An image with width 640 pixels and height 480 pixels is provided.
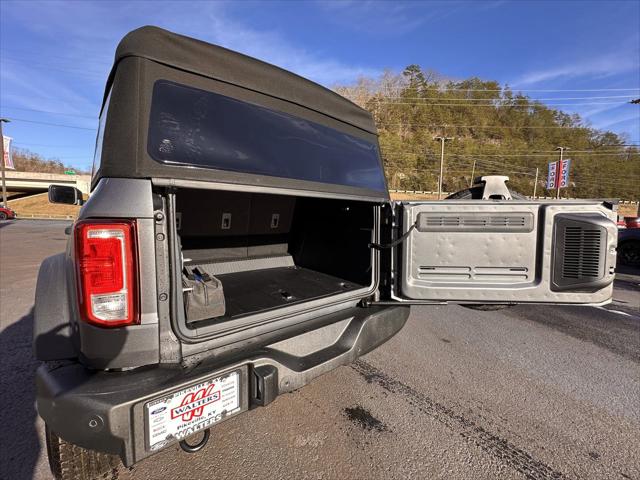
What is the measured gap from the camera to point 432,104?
2899 inches

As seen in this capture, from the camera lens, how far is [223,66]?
1663mm

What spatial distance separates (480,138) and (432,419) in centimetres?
8454

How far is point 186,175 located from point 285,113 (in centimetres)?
84

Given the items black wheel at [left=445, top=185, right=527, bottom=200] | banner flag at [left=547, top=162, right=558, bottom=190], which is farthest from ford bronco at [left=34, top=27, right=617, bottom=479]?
banner flag at [left=547, top=162, right=558, bottom=190]

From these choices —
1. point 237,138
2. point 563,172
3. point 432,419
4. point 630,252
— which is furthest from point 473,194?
point 563,172

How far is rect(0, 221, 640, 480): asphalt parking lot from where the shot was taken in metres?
1.82

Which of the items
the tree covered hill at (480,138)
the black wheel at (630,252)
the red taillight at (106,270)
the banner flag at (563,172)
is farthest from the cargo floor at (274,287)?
the tree covered hill at (480,138)

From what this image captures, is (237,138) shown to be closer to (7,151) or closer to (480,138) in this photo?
(7,151)

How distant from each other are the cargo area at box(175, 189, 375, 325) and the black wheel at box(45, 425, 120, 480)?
99 centimetres

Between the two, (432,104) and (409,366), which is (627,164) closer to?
(432,104)

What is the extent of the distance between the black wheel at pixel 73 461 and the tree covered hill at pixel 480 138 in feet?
181

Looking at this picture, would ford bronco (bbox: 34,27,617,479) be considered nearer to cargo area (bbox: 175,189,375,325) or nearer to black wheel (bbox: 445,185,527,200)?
cargo area (bbox: 175,189,375,325)

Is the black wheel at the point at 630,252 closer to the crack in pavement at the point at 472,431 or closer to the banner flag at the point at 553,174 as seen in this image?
the crack in pavement at the point at 472,431

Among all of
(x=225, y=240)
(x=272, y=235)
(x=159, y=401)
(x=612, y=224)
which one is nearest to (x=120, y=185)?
(x=159, y=401)
